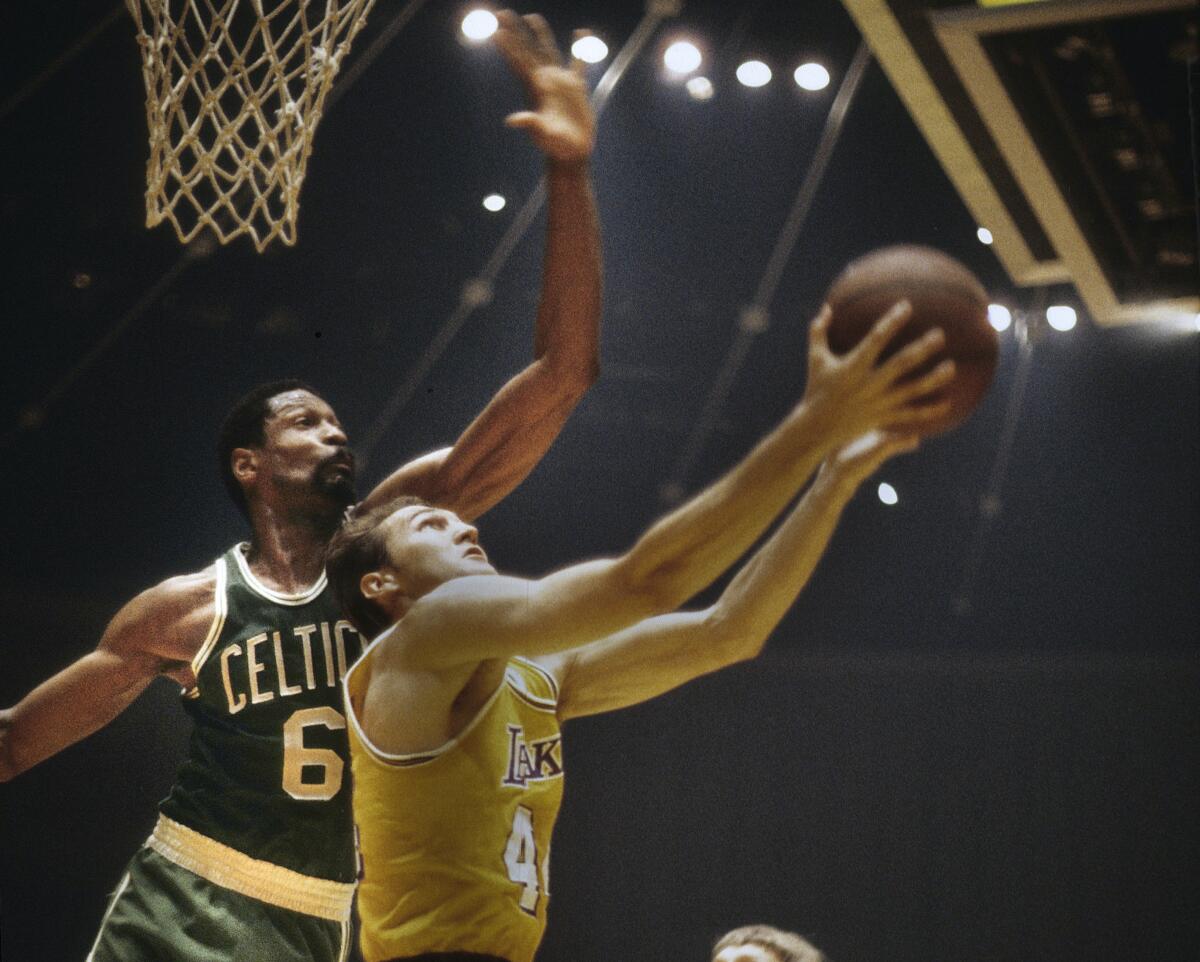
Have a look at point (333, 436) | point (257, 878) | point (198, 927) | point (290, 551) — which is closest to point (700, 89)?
point (333, 436)

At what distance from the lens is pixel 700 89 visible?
4.25 metres

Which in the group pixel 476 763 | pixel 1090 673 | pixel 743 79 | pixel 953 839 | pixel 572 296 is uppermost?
pixel 743 79

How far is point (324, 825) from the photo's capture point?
10.3 ft

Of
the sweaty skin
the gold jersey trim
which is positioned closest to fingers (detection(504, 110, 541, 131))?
the sweaty skin

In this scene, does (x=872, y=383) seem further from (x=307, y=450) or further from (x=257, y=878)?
(x=257, y=878)

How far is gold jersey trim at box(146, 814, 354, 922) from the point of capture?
3086 millimetres

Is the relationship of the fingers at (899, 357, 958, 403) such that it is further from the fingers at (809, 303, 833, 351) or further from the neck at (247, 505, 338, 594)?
the neck at (247, 505, 338, 594)

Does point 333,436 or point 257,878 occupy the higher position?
point 333,436

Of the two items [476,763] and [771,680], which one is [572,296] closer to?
[476,763]

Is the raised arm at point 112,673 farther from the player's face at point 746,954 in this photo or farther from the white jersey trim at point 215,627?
the player's face at point 746,954

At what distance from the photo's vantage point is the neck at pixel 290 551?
129 inches

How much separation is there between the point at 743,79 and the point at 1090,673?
5.90ft

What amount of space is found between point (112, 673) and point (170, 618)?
0.19 metres

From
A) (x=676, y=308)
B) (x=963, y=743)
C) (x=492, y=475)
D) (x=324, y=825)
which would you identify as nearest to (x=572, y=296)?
(x=492, y=475)
